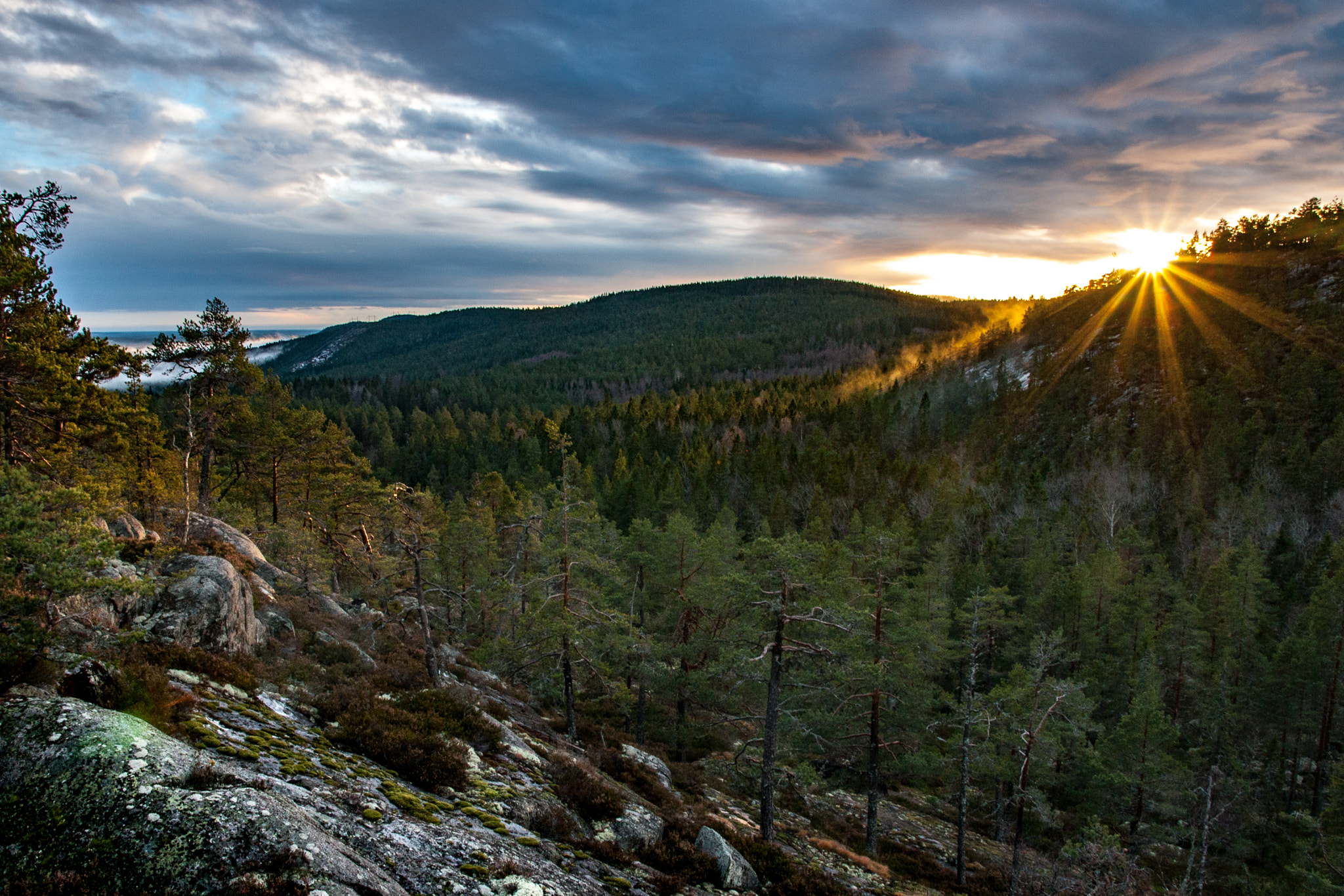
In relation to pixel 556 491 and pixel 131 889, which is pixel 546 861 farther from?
pixel 556 491

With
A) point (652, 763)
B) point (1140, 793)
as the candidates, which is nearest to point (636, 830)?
point (652, 763)

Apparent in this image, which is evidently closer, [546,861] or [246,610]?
[546,861]

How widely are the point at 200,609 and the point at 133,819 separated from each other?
9.24 metres

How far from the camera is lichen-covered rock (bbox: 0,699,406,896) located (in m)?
5.57

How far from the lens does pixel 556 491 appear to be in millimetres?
20516

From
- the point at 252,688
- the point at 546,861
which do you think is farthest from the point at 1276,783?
the point at 252,688

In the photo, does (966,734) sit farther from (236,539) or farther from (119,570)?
(236,539)

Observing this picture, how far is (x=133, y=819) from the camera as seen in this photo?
19.6 feet

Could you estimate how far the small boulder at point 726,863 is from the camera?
11938 mm

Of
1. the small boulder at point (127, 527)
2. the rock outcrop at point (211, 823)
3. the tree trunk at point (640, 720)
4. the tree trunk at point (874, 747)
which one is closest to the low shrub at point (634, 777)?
the rock outcrop at point (211, 823)

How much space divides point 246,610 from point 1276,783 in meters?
57.3

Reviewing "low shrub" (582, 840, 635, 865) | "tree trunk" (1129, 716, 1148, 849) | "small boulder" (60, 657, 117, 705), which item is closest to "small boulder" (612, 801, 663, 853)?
"low shrub" (582, 840, 635, 865)

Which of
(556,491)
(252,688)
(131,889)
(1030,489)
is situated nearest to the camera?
(131,889)

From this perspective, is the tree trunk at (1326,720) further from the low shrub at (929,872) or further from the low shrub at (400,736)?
the low shrub at (400,736)
